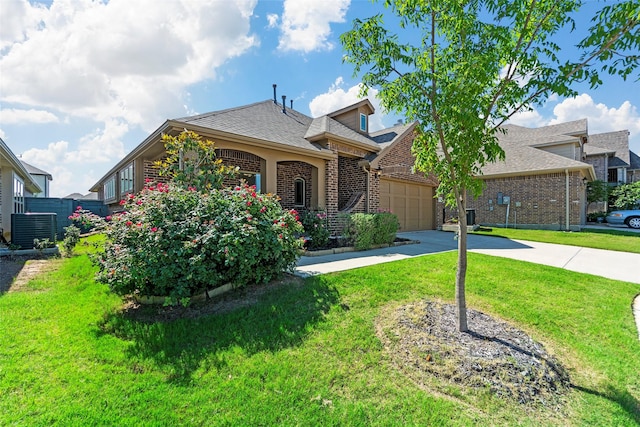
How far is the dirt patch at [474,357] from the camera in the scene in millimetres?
2787

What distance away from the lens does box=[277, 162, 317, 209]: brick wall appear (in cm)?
1171

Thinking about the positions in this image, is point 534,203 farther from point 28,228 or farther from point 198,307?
point 28,228

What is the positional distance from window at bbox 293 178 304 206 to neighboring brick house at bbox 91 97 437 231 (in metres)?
0.04

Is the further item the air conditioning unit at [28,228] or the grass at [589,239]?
the grass at [589,239]

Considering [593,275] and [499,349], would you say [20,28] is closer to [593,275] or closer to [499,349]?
[499,349]

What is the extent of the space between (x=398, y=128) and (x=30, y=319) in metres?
14.7

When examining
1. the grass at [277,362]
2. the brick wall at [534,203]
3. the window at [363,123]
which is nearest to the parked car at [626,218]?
the brick wall at [534,203]

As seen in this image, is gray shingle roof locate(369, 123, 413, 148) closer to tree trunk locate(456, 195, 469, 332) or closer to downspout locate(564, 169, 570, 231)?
downspout locate(564, 169, 570, 231)

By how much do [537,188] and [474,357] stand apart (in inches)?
702

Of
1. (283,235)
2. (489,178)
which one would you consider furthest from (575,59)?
(489,178)

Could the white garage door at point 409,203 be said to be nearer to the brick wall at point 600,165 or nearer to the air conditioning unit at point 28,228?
the air conditioning unit at point 28,228

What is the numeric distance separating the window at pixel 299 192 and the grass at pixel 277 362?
7.49 metres

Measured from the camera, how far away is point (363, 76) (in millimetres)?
3777

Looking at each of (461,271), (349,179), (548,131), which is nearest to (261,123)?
(349,179)
